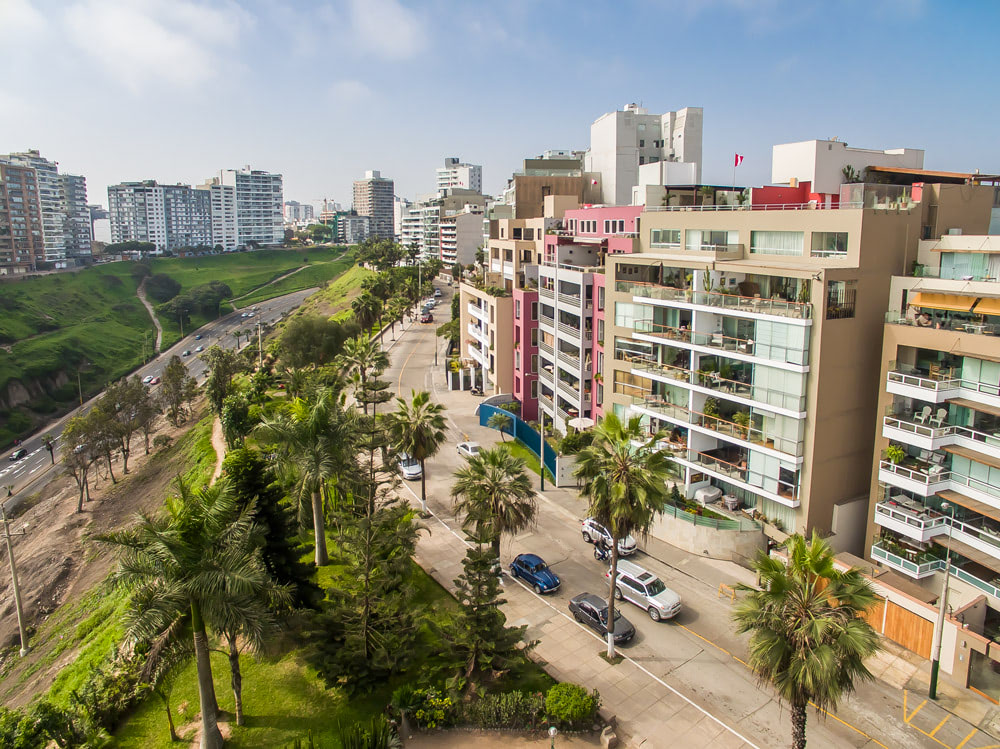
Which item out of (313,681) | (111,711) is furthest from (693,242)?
(111,711)

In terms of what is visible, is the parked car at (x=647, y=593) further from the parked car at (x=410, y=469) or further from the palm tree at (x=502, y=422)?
the palm tree at (x=502, y=422)

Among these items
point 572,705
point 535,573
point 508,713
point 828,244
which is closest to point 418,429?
point 535,573

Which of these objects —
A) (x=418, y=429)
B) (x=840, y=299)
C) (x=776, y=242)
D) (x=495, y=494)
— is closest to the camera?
(x=495, y=494)

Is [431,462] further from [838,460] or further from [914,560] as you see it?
[914,560]

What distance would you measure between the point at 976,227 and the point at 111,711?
49541 millimetres

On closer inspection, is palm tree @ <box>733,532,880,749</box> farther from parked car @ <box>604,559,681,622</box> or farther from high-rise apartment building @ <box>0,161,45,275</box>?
high-rise apartment building @ <box>0,161,45,275</box>

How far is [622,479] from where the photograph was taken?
92.3 feet

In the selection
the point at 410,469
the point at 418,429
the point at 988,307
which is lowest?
the point at 410,469

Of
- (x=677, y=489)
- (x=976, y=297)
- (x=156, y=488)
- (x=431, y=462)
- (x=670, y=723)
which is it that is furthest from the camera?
(x=156, y=488)

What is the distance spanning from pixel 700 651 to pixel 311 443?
841 inches

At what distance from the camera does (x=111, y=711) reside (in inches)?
1082

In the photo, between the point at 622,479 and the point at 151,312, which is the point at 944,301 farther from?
the point at 151,312

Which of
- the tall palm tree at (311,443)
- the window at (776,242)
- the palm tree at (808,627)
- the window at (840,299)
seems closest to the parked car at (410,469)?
the tall palm tree at (311,443)

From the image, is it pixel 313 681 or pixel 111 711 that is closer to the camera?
pixel 111 711
